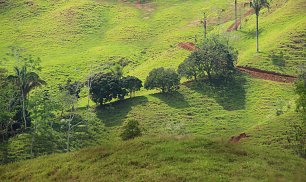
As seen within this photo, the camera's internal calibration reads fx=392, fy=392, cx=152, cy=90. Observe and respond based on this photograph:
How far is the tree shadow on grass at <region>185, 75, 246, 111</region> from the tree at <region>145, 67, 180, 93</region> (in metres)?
4.46

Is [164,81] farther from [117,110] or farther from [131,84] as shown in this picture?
[117,110]

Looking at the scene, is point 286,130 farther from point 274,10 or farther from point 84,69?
point 274,10

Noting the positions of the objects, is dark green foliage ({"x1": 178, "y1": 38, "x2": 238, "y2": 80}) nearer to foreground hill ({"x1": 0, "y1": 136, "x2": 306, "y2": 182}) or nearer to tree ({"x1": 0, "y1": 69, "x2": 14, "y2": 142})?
tree ({"x1": 0, "y1": 69, "x2": 14, "y2": 142})

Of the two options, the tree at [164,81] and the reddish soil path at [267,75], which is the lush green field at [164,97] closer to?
the reddish soil path at [267,75]

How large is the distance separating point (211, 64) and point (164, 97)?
43.2 ft

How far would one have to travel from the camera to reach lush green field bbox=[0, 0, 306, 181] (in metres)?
31.5

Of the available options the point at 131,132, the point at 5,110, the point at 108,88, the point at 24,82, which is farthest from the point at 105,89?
the point at 131,132

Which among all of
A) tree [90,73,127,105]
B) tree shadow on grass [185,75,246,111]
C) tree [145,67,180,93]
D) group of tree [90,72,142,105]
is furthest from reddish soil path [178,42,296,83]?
tree [90,73,127,105]

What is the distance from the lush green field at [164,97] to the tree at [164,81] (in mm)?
2146

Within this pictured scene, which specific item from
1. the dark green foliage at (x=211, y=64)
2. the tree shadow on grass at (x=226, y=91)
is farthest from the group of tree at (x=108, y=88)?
the tree shadow on grass at (x=226, y=91)

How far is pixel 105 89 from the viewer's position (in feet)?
248

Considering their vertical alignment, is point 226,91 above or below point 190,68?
below

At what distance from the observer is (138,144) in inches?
1396

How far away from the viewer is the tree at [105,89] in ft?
248
